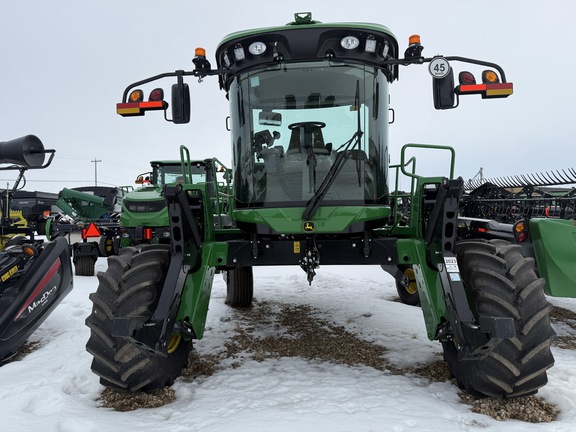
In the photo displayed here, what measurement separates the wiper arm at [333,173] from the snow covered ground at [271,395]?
131cm

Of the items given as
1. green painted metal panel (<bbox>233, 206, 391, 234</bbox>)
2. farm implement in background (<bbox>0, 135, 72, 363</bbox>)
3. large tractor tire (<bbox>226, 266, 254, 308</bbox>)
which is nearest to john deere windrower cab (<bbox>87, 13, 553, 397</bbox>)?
green painted metal panel (<bbox>233, 206, 391, 234</bbox>)

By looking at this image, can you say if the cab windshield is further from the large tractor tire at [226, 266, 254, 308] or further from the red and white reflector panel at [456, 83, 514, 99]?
the large tractor tire at [226, 266, 254, 308]

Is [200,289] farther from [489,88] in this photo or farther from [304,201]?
[489,88]

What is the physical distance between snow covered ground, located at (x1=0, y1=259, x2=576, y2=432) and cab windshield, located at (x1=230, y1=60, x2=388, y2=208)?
1.39m

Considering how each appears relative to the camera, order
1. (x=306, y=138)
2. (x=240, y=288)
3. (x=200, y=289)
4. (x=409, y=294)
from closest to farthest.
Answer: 1. (x=200, y=289)
2. (x=306, y=138)
3. (x=240, y=288)
4. (x=409, y=294)

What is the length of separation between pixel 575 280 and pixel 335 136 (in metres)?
2.62

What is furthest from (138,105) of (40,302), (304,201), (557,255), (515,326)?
(557,255)

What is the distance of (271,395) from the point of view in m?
3.11

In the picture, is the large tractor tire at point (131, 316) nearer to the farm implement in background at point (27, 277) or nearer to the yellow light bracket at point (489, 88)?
the farm implement in background at point (27, 277)

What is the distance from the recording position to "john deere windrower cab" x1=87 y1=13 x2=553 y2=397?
10.0ft

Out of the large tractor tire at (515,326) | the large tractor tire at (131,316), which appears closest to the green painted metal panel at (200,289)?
the large tractor tire at (131,316)

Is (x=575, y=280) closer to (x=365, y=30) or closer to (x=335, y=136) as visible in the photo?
(x=335, y=136)

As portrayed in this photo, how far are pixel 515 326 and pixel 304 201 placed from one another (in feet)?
5.62

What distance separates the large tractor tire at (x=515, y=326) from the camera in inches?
109
